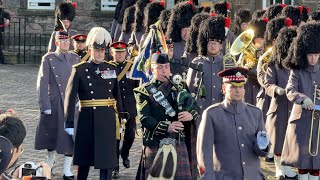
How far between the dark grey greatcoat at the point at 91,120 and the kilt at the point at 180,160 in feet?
3.37

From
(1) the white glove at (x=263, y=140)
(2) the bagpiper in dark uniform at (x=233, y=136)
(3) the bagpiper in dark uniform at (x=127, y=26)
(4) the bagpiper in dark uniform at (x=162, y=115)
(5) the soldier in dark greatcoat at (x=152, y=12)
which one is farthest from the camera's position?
(3) the bagpiper in dark uniform at (x=127, y=26)

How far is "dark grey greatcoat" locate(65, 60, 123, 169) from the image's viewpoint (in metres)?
9.80

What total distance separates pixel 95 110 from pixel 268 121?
2.60 m

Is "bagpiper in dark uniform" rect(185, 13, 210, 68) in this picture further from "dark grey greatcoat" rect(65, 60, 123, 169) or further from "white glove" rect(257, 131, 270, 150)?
"white glove" rect(257, 131, 270, 150)

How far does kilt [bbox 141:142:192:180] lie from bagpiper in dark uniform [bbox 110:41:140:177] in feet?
7.75

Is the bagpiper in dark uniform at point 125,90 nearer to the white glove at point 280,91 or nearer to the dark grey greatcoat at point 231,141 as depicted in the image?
the white glove at point 280,91

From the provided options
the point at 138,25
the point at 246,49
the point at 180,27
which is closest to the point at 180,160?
the point at 246,49

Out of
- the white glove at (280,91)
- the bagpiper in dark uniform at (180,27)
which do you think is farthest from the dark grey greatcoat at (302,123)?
the bagpiper in dark uniform at (180,27)

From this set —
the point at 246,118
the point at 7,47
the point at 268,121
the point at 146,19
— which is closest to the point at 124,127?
the point at 268,121

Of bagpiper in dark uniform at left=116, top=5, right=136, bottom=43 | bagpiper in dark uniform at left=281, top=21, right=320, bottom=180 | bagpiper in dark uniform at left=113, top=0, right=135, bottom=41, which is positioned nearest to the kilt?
bagpiper in dark uniform at left=281, top=21, right=320, bottom=180

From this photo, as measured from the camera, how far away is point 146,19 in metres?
16.0

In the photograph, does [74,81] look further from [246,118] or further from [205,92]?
[246,118]

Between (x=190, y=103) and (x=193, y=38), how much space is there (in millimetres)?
3499

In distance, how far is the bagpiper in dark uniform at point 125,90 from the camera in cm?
1135
